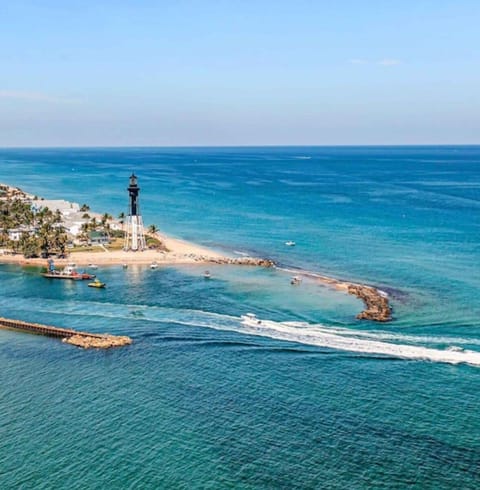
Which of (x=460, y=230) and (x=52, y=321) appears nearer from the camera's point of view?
(x=52, y=321)

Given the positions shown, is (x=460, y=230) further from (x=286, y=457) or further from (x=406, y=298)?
(x=286, y=457)

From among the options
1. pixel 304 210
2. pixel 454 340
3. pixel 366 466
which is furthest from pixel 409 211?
pixel 366 466

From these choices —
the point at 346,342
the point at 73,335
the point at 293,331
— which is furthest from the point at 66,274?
the point at 346,342

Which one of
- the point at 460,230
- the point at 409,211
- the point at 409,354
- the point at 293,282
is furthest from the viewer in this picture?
the point at 409,211

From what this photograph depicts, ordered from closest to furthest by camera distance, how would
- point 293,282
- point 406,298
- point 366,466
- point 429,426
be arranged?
1. point 366,466
2. point 429,426
3. point 406,298
4. point 293,282

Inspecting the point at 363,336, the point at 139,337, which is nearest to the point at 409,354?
the point at 363,336

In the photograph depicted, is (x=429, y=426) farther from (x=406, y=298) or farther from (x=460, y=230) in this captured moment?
(x=460, y=230)
